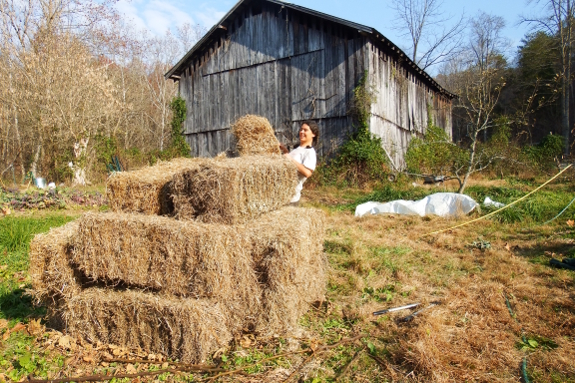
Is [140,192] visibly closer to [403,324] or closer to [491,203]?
[403,324]

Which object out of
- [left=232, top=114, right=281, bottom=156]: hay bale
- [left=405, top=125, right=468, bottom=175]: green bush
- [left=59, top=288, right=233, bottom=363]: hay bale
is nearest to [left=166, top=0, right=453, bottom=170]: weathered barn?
[left=405, top=125, right=468, bottom=175]: green bush

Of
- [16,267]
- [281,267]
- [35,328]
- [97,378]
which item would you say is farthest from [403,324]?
[16,267]

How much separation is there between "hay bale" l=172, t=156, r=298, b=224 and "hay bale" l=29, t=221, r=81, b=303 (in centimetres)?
99

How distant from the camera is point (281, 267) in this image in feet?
11.2

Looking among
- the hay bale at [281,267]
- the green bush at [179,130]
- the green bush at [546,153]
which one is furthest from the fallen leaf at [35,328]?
the green bush at [546,153]

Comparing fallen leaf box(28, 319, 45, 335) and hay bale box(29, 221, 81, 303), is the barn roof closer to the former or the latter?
hay bale box(29, 221, 81, 303)

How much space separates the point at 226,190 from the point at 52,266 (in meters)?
1.62

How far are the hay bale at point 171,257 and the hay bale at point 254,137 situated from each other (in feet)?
5.15

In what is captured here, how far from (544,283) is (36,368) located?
5179 mm

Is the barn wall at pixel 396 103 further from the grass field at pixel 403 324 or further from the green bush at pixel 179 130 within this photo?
the grass field at pixel 403 324

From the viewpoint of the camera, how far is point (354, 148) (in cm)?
1314

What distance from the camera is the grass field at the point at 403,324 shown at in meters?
3.01

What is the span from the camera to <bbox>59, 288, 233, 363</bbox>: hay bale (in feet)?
10.4

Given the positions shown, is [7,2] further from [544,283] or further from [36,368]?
[544,283]
